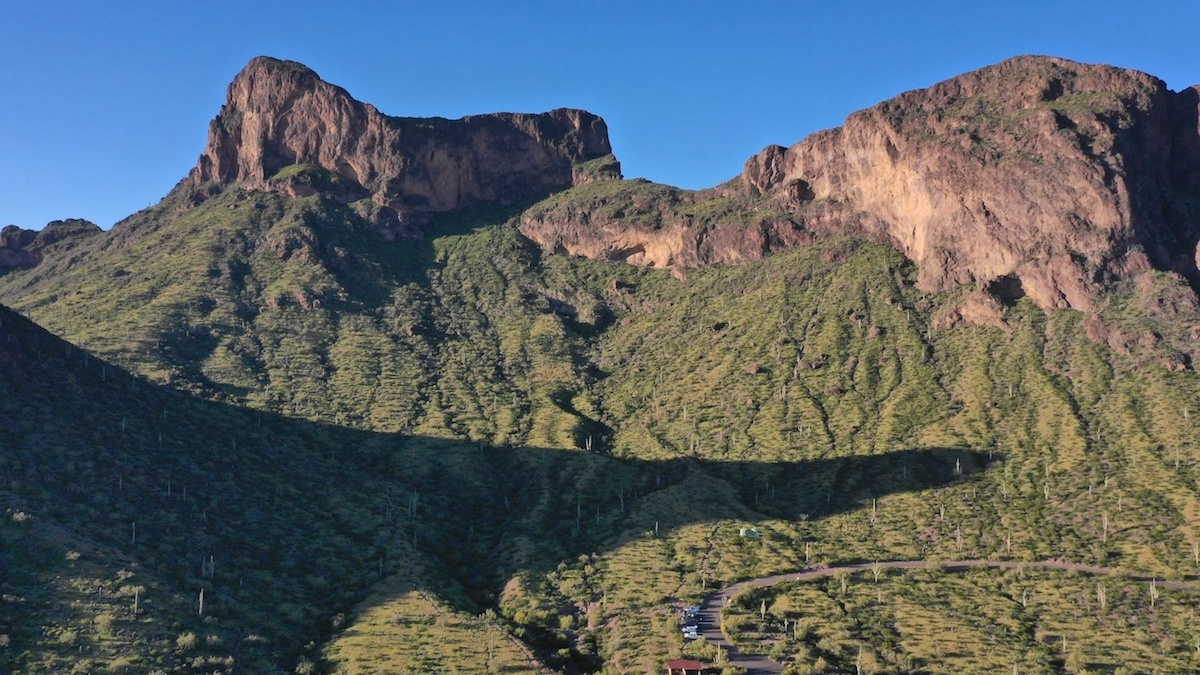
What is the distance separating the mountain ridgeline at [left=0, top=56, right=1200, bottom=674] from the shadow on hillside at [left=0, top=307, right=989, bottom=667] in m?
0.46

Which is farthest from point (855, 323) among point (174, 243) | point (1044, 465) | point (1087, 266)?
point (174, 243)

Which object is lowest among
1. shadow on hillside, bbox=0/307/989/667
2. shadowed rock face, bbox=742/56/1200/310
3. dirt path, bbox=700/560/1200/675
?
dirt path, bbox=700/560/1200/675

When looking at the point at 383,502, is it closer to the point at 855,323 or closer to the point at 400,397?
the point at 400,397

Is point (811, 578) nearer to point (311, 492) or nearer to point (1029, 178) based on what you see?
point (311, 492)

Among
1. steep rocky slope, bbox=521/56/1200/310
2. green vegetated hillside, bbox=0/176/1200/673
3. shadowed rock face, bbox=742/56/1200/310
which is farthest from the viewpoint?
steep rocky slope, bbox=521/56/1200/310

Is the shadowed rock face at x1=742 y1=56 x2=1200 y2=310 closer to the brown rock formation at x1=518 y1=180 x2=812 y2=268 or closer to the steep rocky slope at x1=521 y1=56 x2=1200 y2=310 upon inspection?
the steep rocky slope at x1=521 y1=56 x2=1200 y2=310

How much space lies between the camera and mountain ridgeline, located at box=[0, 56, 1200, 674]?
77.9 meters

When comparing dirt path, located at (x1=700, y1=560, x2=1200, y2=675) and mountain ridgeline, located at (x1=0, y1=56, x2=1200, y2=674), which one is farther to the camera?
mountain ridgeline, located at (x1=0, y1=56, x2=1200, y2=674)

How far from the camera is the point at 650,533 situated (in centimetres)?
10325

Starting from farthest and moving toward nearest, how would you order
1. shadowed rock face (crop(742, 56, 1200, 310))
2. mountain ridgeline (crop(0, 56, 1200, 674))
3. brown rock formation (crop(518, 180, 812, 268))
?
brown rock formation (crop(518, 180, 812, 268))
shadowed rock face (crop(742, 56, 1200, 310))
mountain ridgeline (crop(0, 56, 1200, 674))

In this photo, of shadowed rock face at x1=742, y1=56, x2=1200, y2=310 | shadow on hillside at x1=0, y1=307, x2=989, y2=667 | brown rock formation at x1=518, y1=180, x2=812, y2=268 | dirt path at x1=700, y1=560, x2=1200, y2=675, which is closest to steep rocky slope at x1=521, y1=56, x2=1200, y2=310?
shadowed rock face at x1=742, y1=56, x2=1200, y2=310

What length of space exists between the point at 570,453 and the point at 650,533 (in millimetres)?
23343

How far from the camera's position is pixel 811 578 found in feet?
301

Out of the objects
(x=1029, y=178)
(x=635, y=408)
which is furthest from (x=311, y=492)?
(x=1029, y=178)
